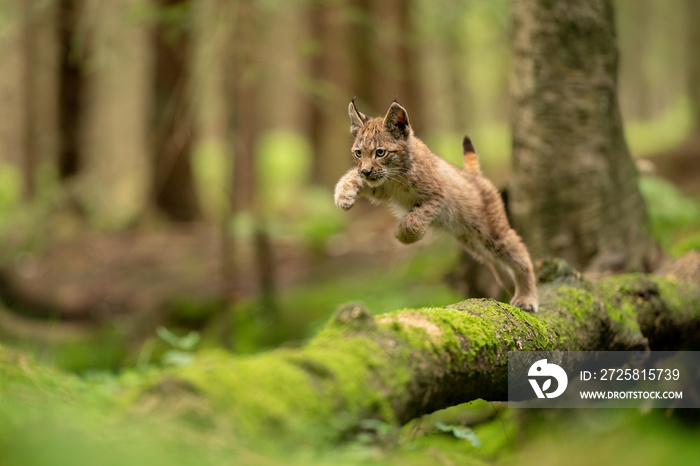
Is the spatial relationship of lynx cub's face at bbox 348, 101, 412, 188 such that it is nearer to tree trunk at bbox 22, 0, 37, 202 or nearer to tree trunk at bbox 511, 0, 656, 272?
tree trunk at bbox 511, 0, 656, 272

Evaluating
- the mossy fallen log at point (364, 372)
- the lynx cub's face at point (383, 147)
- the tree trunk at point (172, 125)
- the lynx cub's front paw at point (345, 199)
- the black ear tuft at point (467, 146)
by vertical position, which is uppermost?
the tree trunk at point (172, 125)

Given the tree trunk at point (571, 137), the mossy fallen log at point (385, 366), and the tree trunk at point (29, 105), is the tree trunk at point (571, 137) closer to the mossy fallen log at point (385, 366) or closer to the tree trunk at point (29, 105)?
the mossy fallen log at point (385, 366)

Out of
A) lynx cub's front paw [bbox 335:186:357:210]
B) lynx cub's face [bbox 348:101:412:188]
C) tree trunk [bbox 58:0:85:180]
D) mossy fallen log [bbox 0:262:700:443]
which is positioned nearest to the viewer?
mossy fallen log [bbox 0:262:700:443]

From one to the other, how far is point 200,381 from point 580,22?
577cm

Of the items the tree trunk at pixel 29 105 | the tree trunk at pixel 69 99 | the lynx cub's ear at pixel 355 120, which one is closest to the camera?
the lynx cub's ear at pixel 355 120

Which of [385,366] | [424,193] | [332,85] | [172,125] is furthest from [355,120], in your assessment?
[332,85]

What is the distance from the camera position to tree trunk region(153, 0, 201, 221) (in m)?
13.3

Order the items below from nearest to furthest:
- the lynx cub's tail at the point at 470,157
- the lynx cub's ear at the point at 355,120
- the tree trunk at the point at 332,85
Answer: the lynx cub's ear at the point at 355,120 → the lynx cub's tail at the point at 470,157 → the tree trunk at the point at 332,85

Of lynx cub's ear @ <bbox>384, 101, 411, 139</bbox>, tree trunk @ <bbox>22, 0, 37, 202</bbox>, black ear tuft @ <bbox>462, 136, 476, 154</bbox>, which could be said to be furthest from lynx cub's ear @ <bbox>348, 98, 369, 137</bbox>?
tree trunk @ <bbox>22, 0, 37, 202</bbox>

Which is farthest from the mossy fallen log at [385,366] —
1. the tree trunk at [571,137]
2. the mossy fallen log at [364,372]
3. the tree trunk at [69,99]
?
the tree trunk at [69,99]

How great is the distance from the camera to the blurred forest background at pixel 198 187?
32.0ft

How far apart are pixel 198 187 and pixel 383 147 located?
12.1m

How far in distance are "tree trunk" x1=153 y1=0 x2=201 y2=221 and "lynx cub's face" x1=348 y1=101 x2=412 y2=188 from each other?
23.3ft

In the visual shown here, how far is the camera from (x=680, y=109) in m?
25.4
